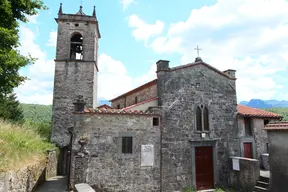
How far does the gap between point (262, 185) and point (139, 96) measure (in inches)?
368

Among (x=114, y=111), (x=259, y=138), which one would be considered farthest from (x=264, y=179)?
(x=114, y=111)

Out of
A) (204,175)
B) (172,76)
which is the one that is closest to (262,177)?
(204,175)

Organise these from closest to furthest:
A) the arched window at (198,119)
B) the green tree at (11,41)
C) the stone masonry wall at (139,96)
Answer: the green tree at (11,41) → the arched window at (198,119) → the stone masonry wall at (139,96)

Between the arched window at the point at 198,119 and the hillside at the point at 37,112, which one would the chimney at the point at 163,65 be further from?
the hillside at the point at 37,112

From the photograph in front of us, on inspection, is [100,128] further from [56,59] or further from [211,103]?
[56,59]

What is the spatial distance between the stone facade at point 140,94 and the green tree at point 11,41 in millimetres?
7150

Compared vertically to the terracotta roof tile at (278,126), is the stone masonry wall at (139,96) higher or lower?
Result: higher

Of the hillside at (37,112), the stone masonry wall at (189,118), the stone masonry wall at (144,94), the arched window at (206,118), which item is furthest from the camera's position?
the hillside at (37,112)

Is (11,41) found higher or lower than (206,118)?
higher

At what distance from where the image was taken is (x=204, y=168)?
12.4 m

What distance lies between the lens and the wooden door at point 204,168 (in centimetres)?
1216

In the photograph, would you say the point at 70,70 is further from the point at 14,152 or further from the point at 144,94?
the point at 14,152

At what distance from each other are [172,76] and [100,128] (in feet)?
17.0

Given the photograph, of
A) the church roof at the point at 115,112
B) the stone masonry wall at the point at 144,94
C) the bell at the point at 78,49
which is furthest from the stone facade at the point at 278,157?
the bell at the point at 78,49
